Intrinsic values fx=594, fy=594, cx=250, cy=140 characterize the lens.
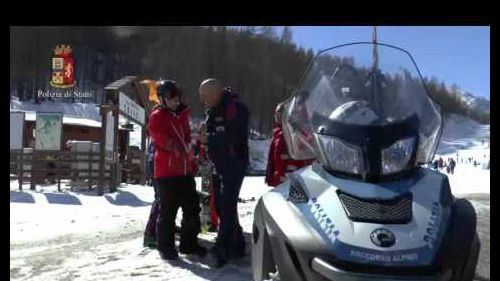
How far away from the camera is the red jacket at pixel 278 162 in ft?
18.0

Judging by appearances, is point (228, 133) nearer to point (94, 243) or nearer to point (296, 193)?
point (296, 193)

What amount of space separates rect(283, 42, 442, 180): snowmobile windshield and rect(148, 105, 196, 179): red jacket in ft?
4.58

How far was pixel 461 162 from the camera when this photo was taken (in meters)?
73.4

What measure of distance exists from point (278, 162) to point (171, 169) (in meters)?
1.12

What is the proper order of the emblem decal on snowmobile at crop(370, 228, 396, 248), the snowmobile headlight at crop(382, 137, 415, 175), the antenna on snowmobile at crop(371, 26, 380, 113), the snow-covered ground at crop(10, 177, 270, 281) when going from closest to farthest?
the emblem decal on snowmobile at crop(370, 228, 396, 248) → the snowmobile headlight at crop(382, 137, 415, 175) → the antenna on snowmobile at crop(371, 26, 380, 113) → the snow-covered ground at crop(10, 177, 270, 281)

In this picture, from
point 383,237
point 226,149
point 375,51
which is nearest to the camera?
point 383,237

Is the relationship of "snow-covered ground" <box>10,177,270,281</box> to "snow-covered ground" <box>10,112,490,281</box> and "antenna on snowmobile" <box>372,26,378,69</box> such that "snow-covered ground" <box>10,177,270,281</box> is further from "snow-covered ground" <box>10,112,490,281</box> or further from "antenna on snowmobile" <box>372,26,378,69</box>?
"antenna on snowmobile" <box>372,26,378,69</box>

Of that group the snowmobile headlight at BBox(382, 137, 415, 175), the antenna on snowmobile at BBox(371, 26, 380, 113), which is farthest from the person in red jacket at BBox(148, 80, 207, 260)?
the snowmobile headlight at BBox(382, 137, 415, 175)

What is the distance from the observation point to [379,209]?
2.88 m

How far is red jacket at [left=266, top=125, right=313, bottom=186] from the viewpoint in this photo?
5.50m

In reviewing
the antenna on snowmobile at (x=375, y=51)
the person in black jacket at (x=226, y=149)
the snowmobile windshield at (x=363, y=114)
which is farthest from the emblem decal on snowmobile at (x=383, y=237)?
the person in black jacket at (x=226, y=149)

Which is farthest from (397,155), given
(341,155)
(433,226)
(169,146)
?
(169,146)
